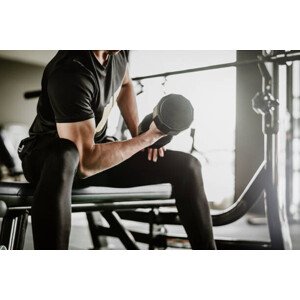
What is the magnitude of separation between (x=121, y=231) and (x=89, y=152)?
2.03 feet

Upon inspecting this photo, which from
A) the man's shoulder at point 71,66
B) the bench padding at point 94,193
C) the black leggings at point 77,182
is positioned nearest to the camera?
the black leggings at point 77,182

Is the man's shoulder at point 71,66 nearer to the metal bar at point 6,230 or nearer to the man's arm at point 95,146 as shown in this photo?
the man's arm at point 95,146

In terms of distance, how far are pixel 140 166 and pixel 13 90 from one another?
1082mm

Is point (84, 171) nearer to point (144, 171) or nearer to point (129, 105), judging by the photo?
point (144, 171)

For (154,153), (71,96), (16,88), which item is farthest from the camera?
(16,88)

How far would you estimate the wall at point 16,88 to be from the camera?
1959mm

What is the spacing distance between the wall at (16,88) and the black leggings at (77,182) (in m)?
0.66

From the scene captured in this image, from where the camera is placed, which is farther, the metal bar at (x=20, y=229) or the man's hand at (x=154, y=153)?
the man's hand at (x=154, y=153)

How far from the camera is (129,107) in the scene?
164 centimetres

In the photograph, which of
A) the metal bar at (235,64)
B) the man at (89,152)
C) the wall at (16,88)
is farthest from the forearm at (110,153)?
the wall at (16,88)

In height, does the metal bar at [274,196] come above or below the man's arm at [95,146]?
below

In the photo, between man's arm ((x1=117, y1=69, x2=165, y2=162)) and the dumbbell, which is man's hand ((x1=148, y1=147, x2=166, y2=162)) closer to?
the dumbbell

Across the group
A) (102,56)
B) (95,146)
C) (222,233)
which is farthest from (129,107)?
(222,233)
